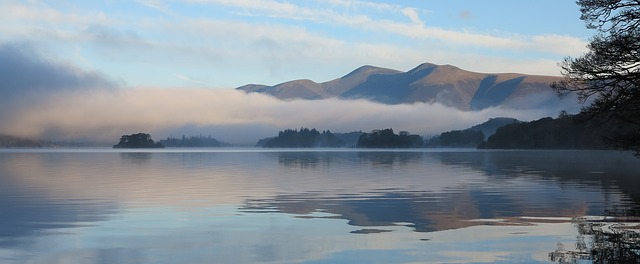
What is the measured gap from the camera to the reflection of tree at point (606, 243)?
17.1m

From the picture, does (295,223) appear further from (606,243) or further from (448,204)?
(606,243)

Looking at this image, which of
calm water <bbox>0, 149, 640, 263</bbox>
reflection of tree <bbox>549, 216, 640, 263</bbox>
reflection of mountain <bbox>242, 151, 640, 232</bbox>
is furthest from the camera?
reflection of mountain <bbox>242, 151, 640, 232</bbox>

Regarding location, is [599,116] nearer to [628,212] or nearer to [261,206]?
[628,212]

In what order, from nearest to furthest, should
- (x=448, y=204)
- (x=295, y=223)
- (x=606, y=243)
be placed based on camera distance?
(x=606, y=243) < (x=295, y=223) < (x=448, y=204)

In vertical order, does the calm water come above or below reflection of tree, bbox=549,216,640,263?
Answer: above

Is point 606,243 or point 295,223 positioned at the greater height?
point 295,223

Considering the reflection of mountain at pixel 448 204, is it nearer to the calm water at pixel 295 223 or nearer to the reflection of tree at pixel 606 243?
the calm water at pixel 295 223

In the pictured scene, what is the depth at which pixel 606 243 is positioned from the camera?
19.2 metres

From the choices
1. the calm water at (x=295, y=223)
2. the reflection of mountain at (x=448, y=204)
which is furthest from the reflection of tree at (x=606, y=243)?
the reflection of mountain at (x=448, y=204)

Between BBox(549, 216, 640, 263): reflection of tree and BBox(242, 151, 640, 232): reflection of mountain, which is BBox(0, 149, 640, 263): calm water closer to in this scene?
BBox(242, 151, 640, 232): reflection of mountain

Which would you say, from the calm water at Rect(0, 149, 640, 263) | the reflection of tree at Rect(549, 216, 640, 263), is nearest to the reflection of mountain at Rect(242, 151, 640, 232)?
the calm water at Rect(0, 149, 640, 263)

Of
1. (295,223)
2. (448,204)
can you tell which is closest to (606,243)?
(295,223)

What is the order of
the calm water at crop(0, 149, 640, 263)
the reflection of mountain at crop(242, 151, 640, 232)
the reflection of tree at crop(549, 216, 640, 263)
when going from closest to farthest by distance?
1. the reflection of tree at crop(549, 216, 640, 263)
2. the calm water at crop(0, 149, 640, 263)
3. the reflection of mountain at crop(242, 151, 640, 232)

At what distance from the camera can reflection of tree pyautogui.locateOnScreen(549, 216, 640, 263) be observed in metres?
17.1
